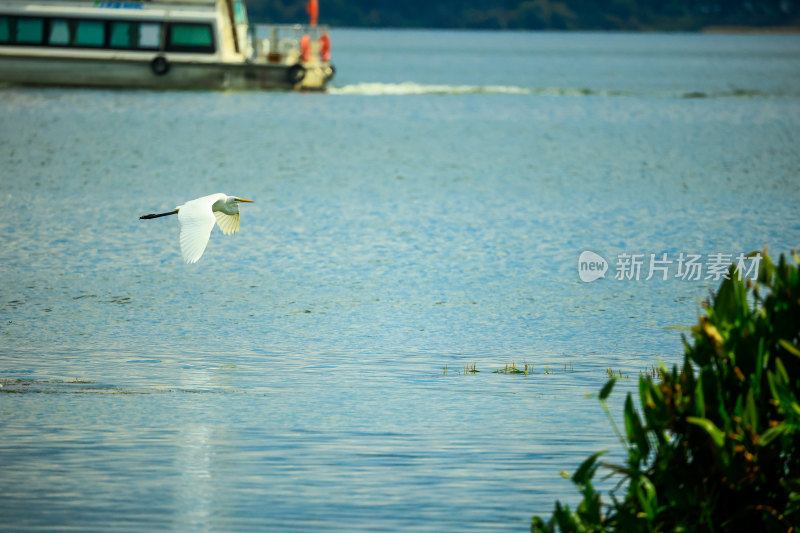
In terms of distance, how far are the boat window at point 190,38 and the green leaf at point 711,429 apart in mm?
37313

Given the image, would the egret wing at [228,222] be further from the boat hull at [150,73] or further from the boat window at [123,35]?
the boat window at [123,35]

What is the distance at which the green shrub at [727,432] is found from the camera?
5250mm

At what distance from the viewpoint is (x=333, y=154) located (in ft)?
107

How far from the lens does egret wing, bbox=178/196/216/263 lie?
367 inches

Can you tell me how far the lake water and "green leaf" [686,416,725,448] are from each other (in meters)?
1.85

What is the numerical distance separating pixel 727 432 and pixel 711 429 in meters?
0.17

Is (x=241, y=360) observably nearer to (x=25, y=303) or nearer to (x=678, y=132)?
(x=25, y=303)

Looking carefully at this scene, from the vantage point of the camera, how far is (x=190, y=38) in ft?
136

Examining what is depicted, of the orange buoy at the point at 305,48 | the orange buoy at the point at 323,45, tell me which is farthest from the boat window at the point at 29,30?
the orange buoy at the point at 323,45

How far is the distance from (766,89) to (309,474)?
206 ft

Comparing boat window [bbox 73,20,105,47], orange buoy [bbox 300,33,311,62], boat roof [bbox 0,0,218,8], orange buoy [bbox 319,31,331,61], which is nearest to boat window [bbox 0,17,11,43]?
boat roof [bbox 0,0,218,8]

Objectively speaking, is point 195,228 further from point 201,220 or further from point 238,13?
Result: point 238,13

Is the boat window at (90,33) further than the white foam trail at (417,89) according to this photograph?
No

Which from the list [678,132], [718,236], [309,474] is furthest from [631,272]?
[678,132]
